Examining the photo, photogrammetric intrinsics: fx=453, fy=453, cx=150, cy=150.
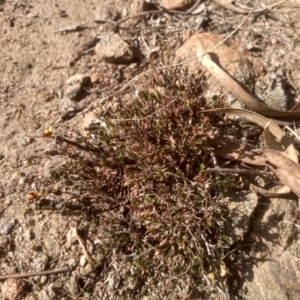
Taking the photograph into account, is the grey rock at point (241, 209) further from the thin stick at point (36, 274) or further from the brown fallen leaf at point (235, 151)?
the thin stick at point (36, 274)

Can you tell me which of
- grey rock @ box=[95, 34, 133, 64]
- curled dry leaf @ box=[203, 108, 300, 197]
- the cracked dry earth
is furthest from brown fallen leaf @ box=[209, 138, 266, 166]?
grey rock @ box=[95, 34, 133, 64]

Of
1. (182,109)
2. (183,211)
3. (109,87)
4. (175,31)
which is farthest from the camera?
(175,31)

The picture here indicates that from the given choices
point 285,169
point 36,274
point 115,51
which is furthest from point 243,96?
point 36,274

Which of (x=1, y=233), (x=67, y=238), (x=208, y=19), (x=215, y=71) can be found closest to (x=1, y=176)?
(x=1, y=233)

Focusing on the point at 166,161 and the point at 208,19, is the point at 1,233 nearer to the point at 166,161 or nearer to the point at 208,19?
the point at 166,161

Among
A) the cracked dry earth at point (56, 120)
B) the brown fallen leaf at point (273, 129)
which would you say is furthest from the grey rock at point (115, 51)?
the brown fallen leaf at point (273, 129)

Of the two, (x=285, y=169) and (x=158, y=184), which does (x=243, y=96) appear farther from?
(x=158, y=184)
